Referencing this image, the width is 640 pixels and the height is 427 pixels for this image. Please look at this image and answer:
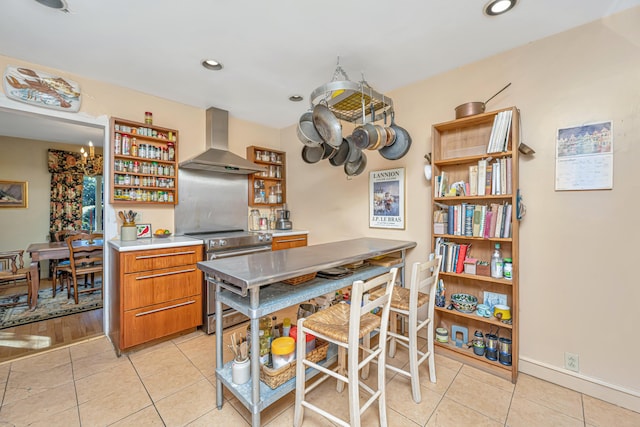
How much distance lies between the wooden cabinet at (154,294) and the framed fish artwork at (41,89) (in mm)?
1449

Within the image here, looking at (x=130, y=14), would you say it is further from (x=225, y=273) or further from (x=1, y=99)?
(x=225, y=273)

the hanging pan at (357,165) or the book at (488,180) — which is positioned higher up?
the hanging pan at (357,165)

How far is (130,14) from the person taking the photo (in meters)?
1.76

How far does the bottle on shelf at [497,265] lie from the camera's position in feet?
6.83

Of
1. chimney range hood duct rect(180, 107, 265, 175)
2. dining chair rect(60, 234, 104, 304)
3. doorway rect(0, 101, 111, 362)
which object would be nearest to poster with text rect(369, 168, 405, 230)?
chimney range hood duct rect(180, 107, 265, 175)

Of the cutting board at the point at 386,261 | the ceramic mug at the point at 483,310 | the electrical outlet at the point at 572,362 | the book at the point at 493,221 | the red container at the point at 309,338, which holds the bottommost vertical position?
the electrical outlet at the point at 572,362

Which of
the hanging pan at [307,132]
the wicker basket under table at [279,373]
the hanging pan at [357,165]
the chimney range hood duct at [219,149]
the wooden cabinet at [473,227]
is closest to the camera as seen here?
the wicker basket under table at [279,373]

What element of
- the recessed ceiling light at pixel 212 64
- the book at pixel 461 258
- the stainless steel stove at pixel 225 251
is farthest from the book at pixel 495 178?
the recessed ceiling light at pixel 212 64

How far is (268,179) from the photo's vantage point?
4027mm

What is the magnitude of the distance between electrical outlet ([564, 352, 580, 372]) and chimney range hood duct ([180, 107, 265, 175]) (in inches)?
132

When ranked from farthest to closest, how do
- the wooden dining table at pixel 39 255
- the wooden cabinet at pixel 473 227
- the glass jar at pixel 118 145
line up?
the wooden dining table at pixel 39 255 → the glass jar at pixel 118 145 → the wooden cabinet at pixel 473 227

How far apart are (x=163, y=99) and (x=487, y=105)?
3.31 m

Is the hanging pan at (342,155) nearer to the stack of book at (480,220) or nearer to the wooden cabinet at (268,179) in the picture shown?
the stack of book at (480,220)

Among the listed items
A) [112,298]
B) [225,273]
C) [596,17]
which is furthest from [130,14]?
[596,17]
